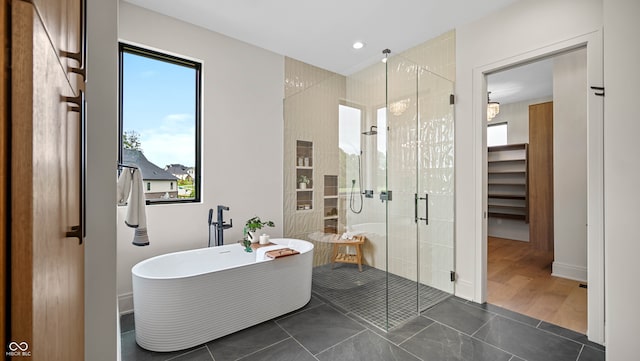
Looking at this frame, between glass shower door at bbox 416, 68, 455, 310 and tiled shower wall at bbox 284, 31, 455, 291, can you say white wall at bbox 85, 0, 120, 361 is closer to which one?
tiled shower wall at bbox 284, 31, 455, 291

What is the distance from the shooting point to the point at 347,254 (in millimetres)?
3514

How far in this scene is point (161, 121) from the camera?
2.99 meters

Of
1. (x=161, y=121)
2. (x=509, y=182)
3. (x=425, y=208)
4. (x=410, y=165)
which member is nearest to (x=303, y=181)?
(x=410, y=165)

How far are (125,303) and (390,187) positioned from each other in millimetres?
2943

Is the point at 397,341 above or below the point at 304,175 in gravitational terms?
below

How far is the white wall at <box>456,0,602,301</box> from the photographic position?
8.38ft

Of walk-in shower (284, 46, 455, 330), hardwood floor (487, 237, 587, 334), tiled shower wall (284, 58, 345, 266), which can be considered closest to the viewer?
hardwood floor (487, 237, 587, 334)

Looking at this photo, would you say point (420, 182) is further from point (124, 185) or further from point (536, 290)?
point (124, 185)

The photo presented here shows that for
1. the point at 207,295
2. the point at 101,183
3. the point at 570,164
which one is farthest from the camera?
the point at 570,164

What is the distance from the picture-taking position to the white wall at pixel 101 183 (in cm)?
137

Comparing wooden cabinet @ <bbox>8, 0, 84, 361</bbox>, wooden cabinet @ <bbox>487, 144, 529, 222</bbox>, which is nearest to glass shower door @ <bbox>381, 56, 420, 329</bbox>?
wooden cabinet @ <bbox>8, 0, 84, 361</bbox>

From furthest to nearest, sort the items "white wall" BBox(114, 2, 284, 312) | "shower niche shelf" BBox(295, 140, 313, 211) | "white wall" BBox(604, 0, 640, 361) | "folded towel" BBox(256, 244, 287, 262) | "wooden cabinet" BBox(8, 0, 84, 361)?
"shower niche shelf" BBox(295, 140, 313, 211) → "folded towel" BBox(256, 244, 287, 262) → "white wall" BBox(114, 2, 284, 312) → "white wall" BBox(604, 0, 640, 361) → "wooden cabinet" BBox(8, 0, 84, 361)

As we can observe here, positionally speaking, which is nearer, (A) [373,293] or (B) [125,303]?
(B) [125,303]

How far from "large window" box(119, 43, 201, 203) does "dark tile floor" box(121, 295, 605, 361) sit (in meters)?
1.43
